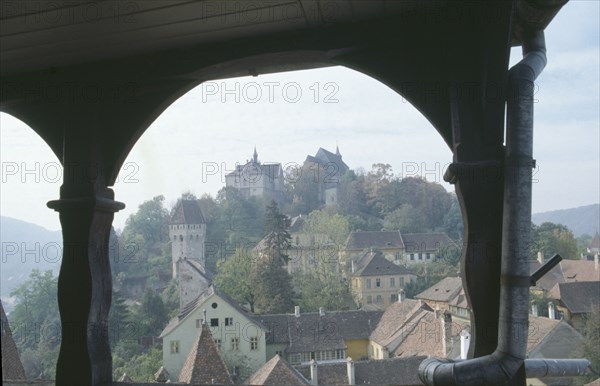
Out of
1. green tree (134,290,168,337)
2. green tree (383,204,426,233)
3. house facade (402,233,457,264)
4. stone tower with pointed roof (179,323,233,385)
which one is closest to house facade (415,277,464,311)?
house facade (402,233,457,264)

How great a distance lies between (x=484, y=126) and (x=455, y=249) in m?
21.5

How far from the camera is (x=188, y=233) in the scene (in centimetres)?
4056

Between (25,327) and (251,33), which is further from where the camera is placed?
(25,327)

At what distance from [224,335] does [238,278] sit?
626 centimetres

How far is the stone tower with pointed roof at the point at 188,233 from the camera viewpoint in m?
39.6

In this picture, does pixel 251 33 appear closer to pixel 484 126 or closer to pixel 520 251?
pixel 484 126

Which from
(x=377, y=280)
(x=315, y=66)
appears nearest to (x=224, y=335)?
(x=377, y=280)

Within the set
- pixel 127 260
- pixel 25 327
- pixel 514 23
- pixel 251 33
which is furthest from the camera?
pixel 127 260

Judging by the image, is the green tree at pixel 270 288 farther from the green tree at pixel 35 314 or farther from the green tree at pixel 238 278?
the green tree at pixel 35 314

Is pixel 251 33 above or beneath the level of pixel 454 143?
above

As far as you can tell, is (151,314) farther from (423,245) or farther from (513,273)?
(513,273)

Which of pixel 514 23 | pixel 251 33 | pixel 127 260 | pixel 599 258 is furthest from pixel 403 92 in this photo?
pixel 127 260

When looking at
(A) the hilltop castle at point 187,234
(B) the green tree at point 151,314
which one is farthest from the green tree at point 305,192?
(B) the green tree at point 151,314

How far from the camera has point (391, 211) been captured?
3020 cm
